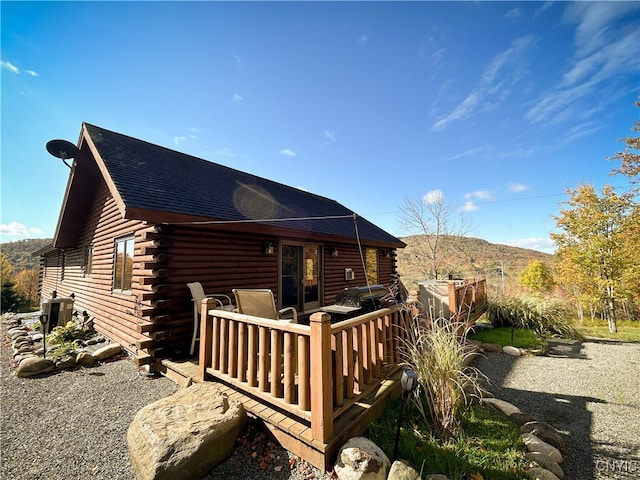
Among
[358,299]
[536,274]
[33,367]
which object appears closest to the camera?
[33,367]

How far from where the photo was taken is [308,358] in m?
2.24

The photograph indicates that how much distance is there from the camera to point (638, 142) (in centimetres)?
851

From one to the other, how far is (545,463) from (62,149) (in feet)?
34.7

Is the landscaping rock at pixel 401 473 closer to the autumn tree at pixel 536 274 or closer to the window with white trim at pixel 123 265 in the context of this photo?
the window with white trim at pixel 123 265

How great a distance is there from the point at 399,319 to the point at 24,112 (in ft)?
36.3

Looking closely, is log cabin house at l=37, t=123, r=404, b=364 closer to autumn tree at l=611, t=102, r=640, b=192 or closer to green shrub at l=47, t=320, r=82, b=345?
green shrub at l=47, t=320, r=82, b=345

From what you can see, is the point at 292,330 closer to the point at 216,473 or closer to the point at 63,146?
the point at 216,473

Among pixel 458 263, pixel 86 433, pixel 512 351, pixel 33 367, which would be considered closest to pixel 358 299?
A: pixel 512 351

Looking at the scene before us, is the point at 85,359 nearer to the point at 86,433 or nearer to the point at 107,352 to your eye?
the point at 107,352

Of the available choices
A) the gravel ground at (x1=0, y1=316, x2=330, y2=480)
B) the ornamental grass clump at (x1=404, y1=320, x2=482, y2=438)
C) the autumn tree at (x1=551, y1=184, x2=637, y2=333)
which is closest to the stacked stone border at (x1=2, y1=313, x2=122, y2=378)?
the gravel ground at (x1=0, y1=316, x2=330, y2=480)

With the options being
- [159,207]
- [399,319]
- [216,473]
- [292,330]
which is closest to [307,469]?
[216,473]

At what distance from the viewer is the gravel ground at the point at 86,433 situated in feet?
6.75

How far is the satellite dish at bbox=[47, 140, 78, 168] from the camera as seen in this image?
6324 millimetres

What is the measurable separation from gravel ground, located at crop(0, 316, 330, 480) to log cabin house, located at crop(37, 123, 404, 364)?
0.63m
